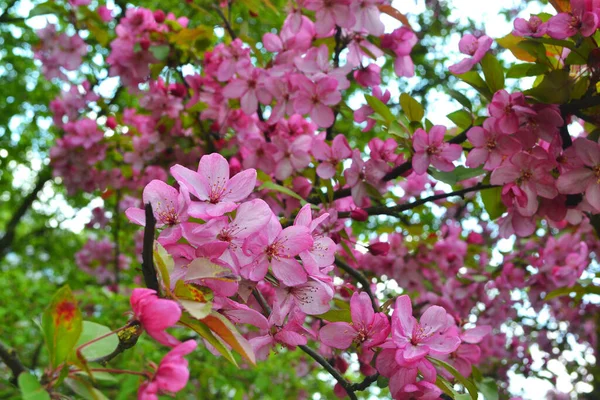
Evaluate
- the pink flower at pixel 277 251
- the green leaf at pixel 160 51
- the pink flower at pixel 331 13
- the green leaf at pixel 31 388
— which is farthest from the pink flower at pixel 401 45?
the green leaf at pixel 31 388

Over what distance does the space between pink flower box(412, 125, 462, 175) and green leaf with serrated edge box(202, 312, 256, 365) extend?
0.90 metres

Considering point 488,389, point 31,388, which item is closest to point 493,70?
point 488,389

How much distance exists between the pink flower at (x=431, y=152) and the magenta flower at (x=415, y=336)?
598mm

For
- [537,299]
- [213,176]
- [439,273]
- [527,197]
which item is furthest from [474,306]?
[213,176]

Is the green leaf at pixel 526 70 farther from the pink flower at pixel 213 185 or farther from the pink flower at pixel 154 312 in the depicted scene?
the pink flower at pixel 154 312

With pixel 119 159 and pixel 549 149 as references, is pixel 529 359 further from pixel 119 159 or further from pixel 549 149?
pixel 119 159

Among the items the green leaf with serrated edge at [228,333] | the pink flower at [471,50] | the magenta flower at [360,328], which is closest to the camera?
the green leaf with serrated edge at [228,333]

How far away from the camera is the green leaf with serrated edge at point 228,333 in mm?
798

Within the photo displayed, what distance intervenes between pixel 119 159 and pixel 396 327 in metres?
2.11

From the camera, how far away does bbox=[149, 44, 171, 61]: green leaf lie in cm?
225

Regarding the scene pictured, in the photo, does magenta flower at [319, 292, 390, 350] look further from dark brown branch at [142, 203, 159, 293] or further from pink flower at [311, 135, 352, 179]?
pink flower at [311, 135, 352, 179]

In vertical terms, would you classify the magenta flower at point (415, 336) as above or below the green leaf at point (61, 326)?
below

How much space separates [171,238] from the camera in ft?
3.12

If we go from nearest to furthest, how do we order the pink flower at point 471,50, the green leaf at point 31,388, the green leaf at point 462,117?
the green leaf at point 31,388, the pink flower at point 471,50, the green leaf at point 462,117
